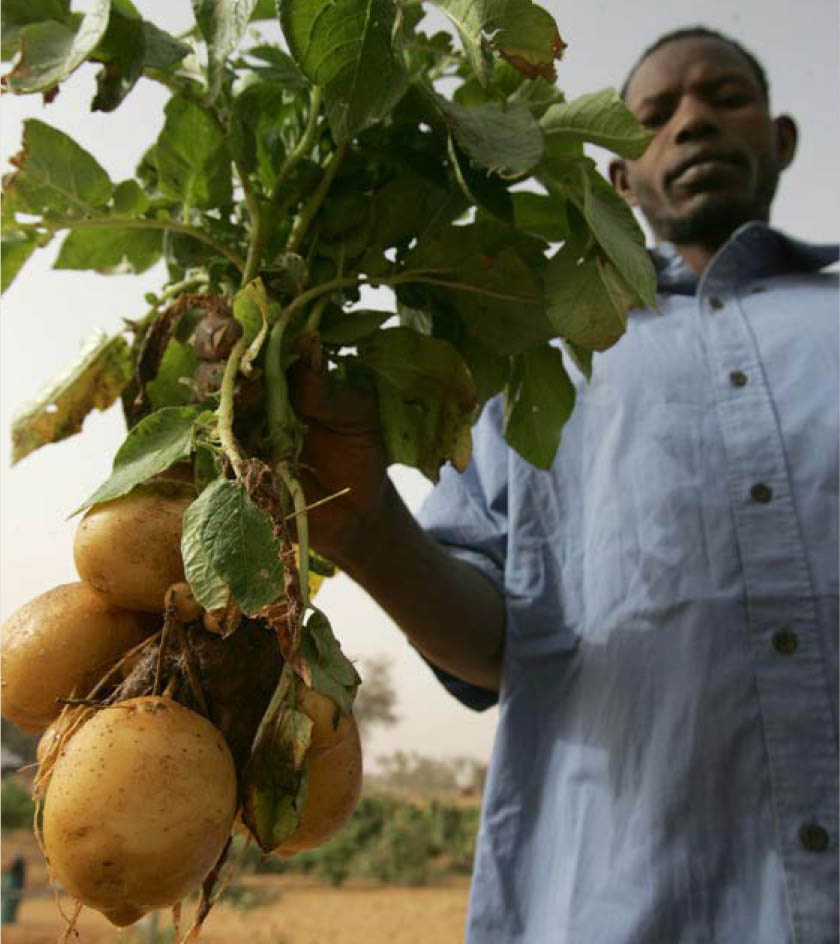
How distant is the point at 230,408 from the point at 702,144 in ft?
4.32

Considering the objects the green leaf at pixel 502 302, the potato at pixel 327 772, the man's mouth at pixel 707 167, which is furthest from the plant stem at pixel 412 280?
the man's mouth at pixel 707 167

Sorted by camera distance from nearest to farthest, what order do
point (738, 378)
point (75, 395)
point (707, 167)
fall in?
point (75, 395) → point (738, 378) → point (707, 167)

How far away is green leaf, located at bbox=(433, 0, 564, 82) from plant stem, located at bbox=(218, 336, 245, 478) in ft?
1.09

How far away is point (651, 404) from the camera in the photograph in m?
1.50

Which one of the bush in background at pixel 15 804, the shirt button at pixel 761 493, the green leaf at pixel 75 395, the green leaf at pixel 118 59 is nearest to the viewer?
the green leaf at pixel 118 59

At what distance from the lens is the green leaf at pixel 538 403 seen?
117 cm

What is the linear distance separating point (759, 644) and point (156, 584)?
832 mm

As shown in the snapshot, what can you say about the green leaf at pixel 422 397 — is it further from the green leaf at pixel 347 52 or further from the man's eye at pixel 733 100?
the man's eye at pixel 733 100

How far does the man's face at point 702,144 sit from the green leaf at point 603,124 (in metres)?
0.86

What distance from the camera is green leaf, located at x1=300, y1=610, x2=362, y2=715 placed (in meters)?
0.76

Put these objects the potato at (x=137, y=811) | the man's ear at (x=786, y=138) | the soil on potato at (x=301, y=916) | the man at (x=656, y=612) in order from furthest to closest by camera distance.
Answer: the soil on potato at (x=301, y=916) < the man's ear at (x=786, y=138) < the man at (x=656, y=612) < the potato at (x=137, y=811)

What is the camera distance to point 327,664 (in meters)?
0.77

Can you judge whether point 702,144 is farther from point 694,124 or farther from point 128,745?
point 128,745

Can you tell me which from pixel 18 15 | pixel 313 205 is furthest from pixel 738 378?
pixel 18 15
